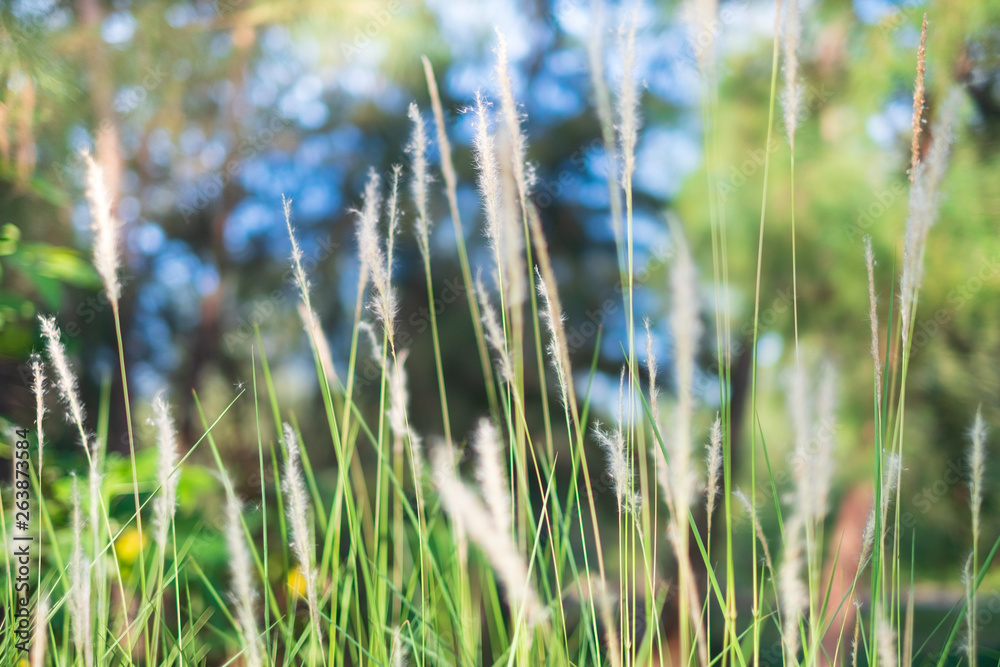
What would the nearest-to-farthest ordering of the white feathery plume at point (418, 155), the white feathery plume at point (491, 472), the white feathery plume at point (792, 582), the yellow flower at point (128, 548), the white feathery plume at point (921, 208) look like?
1. the white feathery plume at point (491, 472)
2. the white feathery plume at point (792, 582)
3. the white feathery plume at point (921, 208)
4. the white feathery plume at point (418, 155)
5. the yellow flower at point (128, 548)

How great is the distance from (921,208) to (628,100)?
361 mm

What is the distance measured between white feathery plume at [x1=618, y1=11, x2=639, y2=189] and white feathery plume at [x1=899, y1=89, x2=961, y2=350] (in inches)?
13.0

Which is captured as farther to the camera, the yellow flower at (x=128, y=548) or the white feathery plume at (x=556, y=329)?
the yellow flower at (x=128, y=548)

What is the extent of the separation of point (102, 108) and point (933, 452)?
403cm

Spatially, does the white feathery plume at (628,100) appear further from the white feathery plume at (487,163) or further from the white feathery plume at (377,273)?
the white feathery plume at (377,273)

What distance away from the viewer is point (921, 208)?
27.6 inches

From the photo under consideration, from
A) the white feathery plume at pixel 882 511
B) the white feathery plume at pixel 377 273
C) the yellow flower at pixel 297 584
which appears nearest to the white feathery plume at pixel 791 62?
the white feathery plume at pixel 882 511

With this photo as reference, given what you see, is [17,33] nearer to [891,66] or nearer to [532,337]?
[532,337]

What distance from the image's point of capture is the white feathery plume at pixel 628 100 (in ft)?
2.40

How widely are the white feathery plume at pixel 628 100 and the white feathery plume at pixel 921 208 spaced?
0.33 metres

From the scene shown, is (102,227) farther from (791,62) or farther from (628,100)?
(791,62)

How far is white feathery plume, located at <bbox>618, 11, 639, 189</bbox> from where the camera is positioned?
733 mm
